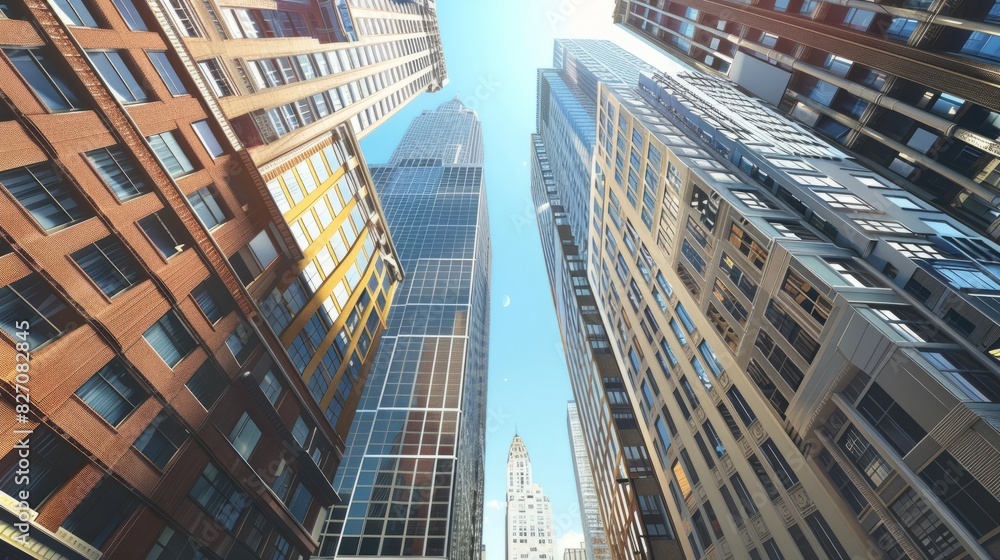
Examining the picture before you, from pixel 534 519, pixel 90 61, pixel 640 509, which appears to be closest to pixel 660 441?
pixel 640 509

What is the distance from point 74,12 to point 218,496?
23.6 metres

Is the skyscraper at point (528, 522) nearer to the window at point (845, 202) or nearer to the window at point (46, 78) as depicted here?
the window at point (845, 202)

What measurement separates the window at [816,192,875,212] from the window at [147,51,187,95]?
129ft

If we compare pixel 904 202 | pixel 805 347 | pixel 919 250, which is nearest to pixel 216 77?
pixel 805 347

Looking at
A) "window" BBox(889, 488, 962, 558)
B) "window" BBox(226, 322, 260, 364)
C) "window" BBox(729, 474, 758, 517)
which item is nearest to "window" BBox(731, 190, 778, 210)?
"window" BBox(889, 488, 962, 558)

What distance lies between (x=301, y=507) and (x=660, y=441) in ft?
115

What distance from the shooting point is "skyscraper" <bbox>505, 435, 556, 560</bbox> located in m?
156

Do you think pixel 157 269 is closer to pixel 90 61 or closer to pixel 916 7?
pixel 90 61

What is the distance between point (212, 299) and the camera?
67.7ft

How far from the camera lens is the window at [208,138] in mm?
20500

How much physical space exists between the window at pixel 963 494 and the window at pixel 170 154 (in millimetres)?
36769

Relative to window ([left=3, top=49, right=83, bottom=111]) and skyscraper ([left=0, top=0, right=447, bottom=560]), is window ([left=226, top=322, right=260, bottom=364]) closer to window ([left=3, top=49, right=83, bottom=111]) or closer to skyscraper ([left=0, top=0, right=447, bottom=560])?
skyscraper ([left=0, top=0, right=447, bottom=560])

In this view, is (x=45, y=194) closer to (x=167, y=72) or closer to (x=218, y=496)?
(x=167, y=72)

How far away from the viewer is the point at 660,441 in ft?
131
